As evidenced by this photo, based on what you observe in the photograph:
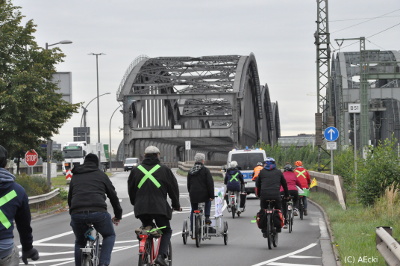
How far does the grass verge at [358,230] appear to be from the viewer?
40.1ft

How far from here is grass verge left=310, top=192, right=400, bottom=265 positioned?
12.2m

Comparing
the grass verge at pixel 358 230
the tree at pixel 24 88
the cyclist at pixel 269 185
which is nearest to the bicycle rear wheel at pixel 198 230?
the cyclist at pixel 269 185

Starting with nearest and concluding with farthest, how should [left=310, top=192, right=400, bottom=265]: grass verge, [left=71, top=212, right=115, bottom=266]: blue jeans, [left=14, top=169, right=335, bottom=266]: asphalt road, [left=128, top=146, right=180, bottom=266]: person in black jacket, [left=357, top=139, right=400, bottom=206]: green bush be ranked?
[left=71, top=212, right=115, bottom=266]: blue jeans < [left=128, top=146, right=180, bottom=266]: person in black jacket < [left=310, top=192, right=400, bottom=265]: grass verge < [left=14, top=169, right=335, bottom=266]: asphalt road < [left=357, top=139, right=400, bottom=206]: green bush

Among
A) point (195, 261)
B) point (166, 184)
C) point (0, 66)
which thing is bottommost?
point (195, 261)

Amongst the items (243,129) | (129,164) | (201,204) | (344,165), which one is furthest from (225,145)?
(201,204)

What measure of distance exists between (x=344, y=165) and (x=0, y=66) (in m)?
15.5

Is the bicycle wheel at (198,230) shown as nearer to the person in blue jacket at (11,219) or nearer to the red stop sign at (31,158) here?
the person in blue jacket at (11,219)

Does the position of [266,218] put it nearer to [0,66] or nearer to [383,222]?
[383,222]

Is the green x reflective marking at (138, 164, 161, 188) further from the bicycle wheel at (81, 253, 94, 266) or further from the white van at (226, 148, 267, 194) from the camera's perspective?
the white van at (226, 148, 267, 194)

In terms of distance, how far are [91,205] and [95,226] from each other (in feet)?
0.89

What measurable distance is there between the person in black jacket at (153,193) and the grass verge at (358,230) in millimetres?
2854

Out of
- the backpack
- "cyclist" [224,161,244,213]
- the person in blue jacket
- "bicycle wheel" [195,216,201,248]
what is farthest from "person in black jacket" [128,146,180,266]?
the backpack

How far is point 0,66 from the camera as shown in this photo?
33.7 m

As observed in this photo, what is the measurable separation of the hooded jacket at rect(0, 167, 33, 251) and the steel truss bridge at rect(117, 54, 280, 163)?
256 feet
